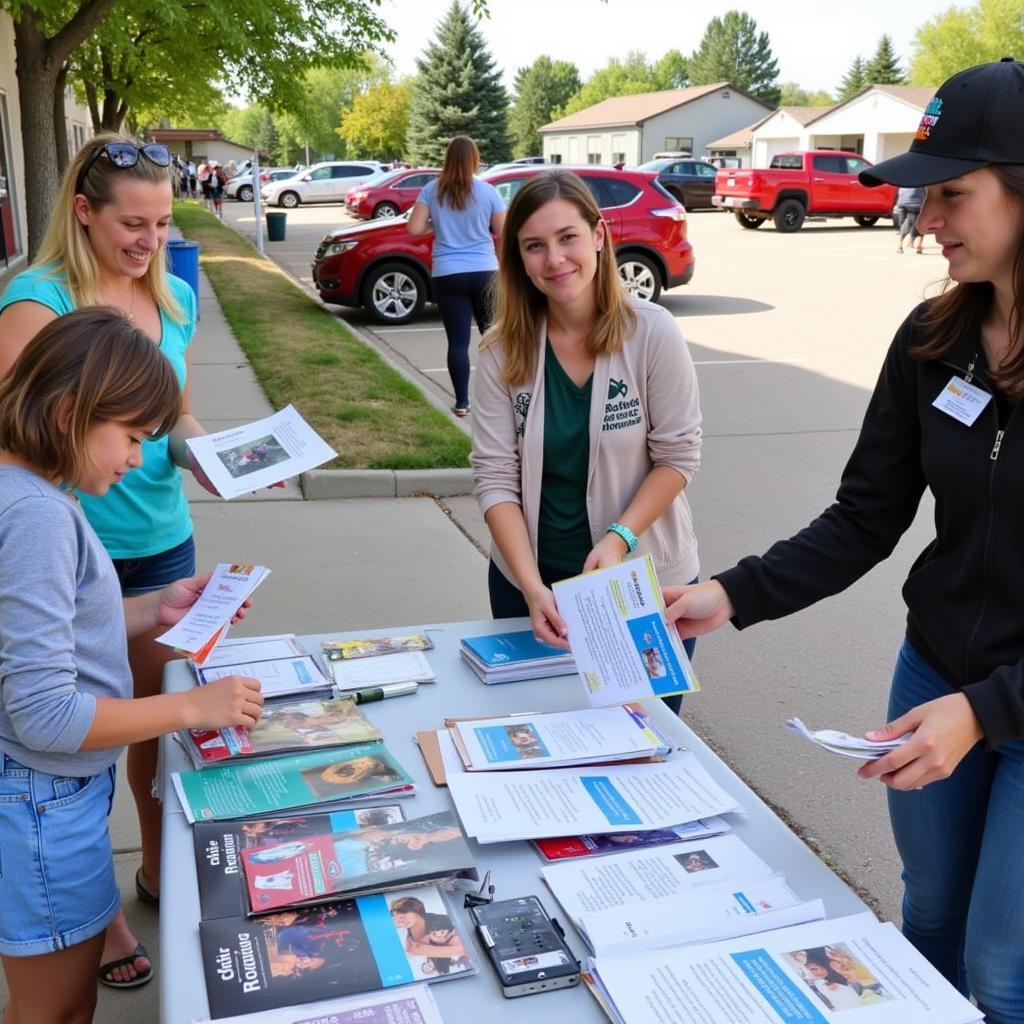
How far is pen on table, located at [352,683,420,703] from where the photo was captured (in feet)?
7.57

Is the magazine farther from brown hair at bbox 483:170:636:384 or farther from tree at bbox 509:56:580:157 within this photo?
tree at bbox 509:56:580:157

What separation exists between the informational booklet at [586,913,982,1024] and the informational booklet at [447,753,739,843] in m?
0.32

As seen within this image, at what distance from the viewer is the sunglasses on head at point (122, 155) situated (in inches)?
105

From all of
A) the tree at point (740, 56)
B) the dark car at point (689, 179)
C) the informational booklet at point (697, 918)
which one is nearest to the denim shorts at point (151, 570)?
the informational booklet at point (697, 918)

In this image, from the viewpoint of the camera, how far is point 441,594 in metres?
5.31

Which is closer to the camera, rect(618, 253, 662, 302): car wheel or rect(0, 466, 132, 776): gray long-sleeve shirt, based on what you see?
rect(0, 466, 132, 776): gray long-sleeve shirt

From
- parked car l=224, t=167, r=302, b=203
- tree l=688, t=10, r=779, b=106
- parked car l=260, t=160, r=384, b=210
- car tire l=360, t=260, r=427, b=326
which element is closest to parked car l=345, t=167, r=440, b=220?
parked car l=260, t=160, r=384, b=210

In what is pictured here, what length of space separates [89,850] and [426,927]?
0.75 meters

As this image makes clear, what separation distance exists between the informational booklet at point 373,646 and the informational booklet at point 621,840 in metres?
0.87

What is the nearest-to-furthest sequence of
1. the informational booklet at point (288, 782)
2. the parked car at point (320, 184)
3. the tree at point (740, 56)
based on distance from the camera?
the informational booklet at point (288, 782) < the parked car at point (320, 184) < the tree at point (740, 56)

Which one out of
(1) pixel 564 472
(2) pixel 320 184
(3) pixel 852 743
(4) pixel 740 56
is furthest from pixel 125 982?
(4) pixel 740 56

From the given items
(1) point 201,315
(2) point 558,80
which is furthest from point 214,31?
(2) point 558,80

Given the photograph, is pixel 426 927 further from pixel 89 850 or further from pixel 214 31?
pixel 214 31

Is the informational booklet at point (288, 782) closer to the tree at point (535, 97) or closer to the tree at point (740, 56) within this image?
the tree at point (535, 97)
